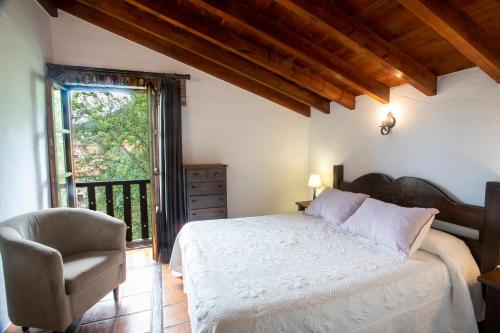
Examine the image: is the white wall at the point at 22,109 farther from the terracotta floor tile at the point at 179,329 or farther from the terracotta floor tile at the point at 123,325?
the terracotta floor tile at the point at 179,329

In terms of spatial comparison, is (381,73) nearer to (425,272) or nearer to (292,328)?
(425,272)

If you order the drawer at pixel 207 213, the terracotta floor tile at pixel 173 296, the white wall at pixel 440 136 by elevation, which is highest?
the white wall at pixel 440 136

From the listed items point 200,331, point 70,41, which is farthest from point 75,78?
point 200,331

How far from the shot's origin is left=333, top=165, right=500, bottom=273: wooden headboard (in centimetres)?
182

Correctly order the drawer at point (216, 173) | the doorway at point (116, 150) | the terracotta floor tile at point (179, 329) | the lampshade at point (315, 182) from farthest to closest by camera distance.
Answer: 1. the doorway at point (116, 150)
2. the lampshade at point (315, 182)
3. the drawer at point (216, 173)
4. the terracotta floor tile at point (179, 329)

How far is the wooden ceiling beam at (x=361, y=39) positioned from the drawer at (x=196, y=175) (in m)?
2.00

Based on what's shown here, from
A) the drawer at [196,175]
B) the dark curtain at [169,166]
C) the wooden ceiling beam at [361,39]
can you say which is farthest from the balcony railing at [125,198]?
the wooden ceiling beam at [361,39]

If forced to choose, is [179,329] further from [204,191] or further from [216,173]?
[216,173]

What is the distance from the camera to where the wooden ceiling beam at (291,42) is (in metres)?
2.01

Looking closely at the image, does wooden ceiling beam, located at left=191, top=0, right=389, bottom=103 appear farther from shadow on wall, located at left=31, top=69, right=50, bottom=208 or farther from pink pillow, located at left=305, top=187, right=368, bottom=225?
shadow on wall, located at left=31, top=69, right=50, bottom=208

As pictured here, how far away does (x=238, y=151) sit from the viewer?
12.2ft

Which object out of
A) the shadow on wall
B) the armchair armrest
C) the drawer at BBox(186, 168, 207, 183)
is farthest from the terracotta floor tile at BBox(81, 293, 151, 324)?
the drawer at BBox(186, 168, 207, 183)

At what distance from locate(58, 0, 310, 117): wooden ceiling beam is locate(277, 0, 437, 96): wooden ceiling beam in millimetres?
1703

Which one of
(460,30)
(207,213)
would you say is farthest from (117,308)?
(460,30)
